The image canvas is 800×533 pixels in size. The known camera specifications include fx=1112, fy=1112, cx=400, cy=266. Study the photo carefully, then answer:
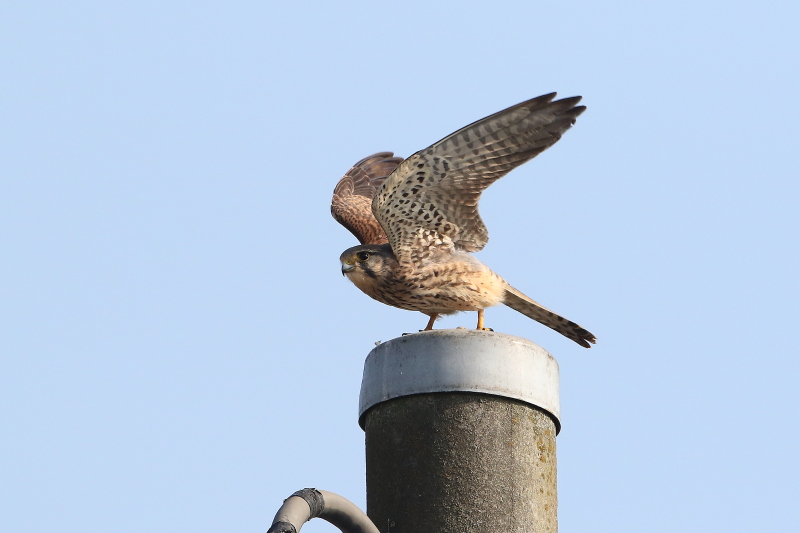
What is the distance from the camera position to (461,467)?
10.8 feet

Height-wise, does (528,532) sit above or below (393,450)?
below

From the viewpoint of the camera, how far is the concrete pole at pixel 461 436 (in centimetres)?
329

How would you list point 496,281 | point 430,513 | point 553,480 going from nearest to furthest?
point 430,513
point 553,480
point 496,281

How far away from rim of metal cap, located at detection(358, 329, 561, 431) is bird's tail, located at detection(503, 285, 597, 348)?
3.29 metres

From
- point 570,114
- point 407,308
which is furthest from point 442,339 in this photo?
point 407,308

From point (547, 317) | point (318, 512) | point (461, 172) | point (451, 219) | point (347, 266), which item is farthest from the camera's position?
point (547, 317)

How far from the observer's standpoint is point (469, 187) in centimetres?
630

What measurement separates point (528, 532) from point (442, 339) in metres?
0.63

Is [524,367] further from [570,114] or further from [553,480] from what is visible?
[570,114]

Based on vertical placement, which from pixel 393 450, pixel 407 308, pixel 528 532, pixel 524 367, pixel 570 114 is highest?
pixel 570 114

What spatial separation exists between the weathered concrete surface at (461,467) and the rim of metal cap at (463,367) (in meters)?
0.03

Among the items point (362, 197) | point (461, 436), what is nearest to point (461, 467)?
point (461, 436)

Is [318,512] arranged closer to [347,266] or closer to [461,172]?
[461,172]

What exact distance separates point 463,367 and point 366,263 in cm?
318
